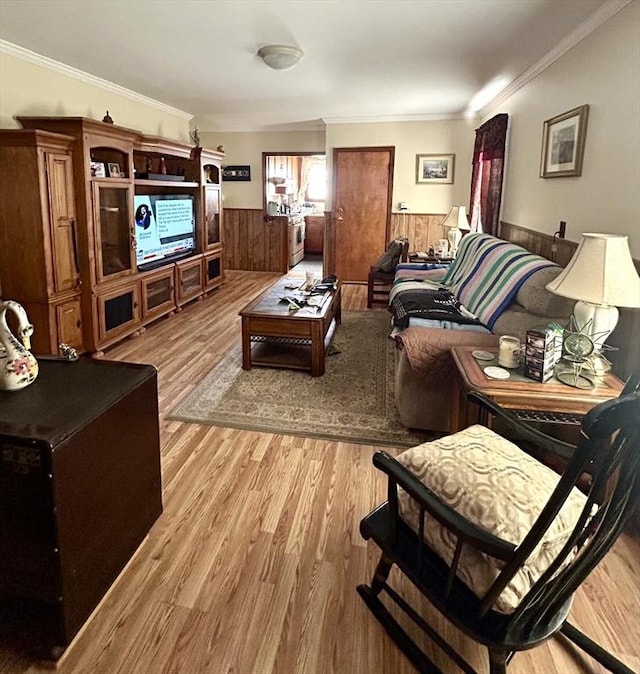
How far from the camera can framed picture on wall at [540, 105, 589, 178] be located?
3.01 metres

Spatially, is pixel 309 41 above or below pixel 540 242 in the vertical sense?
above

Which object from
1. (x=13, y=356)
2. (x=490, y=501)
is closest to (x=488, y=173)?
(x=490, y=501)

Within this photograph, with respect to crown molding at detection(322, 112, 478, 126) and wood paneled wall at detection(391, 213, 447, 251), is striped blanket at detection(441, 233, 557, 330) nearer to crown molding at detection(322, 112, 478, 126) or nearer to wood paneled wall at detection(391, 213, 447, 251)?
wood paneled wall at detection(391, 213, 447, 251)

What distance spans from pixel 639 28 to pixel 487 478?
2.41m

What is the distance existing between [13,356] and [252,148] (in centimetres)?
706

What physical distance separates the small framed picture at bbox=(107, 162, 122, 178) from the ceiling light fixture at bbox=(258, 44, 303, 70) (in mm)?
1561

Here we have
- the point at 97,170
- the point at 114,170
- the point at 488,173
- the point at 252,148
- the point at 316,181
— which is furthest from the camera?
the point at 316,181

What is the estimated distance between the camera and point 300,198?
11.1m

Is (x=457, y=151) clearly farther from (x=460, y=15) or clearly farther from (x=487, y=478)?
(x=487, y=478)

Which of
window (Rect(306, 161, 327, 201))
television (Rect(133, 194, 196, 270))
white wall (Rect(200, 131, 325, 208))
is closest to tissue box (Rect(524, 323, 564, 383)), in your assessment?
television (Rect(133, 194, 196, 270))

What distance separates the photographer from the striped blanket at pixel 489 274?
313 centimetres

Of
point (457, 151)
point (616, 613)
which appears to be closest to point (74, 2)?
point (616, 613)

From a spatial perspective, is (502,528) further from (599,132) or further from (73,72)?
(73,72)

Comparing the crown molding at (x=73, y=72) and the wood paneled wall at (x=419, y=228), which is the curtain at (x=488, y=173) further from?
the crown molding at (x=73, y=72)
